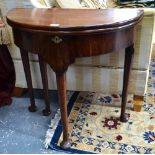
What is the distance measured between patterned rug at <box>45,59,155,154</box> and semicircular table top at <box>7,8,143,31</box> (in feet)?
1.98

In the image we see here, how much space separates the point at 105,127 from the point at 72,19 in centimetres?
64

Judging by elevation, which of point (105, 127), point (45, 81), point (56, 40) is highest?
point (56, 40)

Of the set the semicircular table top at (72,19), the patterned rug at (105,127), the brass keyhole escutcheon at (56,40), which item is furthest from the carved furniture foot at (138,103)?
the brass keyhole escutcheon at (56,40)

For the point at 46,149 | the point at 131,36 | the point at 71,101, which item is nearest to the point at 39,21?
the point at 131,36

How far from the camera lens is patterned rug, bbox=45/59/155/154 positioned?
3.86ft

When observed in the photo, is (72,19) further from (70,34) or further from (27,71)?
(27,71)

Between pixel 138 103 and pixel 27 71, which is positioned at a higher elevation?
pixel 27 71

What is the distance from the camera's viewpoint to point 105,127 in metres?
1.31

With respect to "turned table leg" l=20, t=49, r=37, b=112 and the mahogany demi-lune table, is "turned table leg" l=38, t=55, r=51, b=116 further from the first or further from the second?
the mahogany demi-lune table

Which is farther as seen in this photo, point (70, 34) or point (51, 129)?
point (51, 129)

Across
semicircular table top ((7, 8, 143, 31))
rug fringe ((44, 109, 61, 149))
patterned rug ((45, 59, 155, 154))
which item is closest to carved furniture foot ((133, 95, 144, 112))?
patterned rug ((45, 59, 155, 154))

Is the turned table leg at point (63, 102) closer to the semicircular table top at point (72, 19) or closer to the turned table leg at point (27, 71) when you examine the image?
the semicircular table top at point (72, 19)

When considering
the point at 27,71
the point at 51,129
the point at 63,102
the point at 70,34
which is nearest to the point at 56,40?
the point at 70,34

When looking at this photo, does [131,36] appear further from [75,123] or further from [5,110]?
[5,110]
